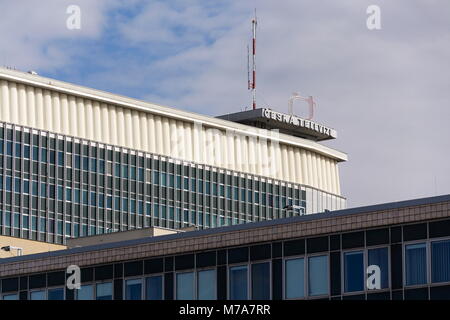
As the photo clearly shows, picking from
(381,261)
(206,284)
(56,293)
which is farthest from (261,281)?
(56,293)

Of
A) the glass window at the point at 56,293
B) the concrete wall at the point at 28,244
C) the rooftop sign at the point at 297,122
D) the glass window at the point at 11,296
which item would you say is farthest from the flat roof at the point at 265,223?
the rooftop sign at the point at 297,122

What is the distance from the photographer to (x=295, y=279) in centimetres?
7881

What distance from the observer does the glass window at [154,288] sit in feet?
275

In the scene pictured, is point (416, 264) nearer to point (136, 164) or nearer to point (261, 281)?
point (261, 281)

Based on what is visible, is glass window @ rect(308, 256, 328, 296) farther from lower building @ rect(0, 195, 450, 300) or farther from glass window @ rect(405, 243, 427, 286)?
glass window @ rect(405, 243, 427, 286)

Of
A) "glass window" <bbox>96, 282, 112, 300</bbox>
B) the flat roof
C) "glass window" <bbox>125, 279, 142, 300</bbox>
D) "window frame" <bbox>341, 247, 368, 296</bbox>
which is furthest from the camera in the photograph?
"glass window" <bbox>96, 282, 112, 300</bbox>

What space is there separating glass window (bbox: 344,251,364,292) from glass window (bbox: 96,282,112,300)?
1509 cm

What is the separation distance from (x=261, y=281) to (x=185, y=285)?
16.1 ft

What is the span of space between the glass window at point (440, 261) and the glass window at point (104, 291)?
65.2 ft

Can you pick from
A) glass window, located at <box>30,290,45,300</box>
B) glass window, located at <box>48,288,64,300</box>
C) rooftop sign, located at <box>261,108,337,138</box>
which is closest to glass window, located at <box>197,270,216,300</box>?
glass window, located at <box>48,288,64,300</box>

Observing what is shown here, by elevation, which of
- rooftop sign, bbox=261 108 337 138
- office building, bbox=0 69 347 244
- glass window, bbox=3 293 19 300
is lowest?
glass window, bbox=3 293 19 300

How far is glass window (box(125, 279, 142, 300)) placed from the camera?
84750mm
